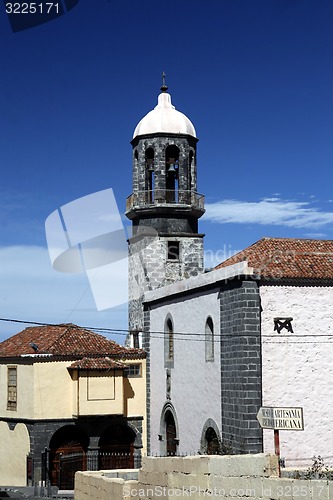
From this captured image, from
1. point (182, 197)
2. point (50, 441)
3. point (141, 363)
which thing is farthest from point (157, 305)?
point (50, 441)

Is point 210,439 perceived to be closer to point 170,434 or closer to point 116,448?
point 170,434

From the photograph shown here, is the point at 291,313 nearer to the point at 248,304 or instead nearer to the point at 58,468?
the point at 248,304

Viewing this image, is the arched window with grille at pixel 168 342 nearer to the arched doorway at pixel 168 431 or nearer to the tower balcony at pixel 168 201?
the arched doorway at pixel 168 431

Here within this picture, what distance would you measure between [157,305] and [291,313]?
27.7 feet

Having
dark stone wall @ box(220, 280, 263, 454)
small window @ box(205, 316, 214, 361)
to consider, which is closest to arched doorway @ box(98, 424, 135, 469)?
small window @ box(205, 316, 214, 361)

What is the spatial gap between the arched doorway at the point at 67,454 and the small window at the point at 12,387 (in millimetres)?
2127

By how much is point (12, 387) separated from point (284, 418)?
635 inches

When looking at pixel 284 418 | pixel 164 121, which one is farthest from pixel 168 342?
pixel 284 418

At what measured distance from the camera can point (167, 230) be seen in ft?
93.8

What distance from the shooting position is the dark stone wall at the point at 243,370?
18.8 meters

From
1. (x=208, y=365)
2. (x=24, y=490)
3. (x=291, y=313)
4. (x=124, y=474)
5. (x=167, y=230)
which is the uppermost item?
(x=167, y=230)

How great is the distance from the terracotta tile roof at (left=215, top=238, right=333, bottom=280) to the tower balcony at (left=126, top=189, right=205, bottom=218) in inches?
228

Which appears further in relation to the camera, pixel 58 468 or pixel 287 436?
pixel 58 468

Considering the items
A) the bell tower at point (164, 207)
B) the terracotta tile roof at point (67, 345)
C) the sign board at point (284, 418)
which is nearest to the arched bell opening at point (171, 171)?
the bell tower at point (164, 207)
